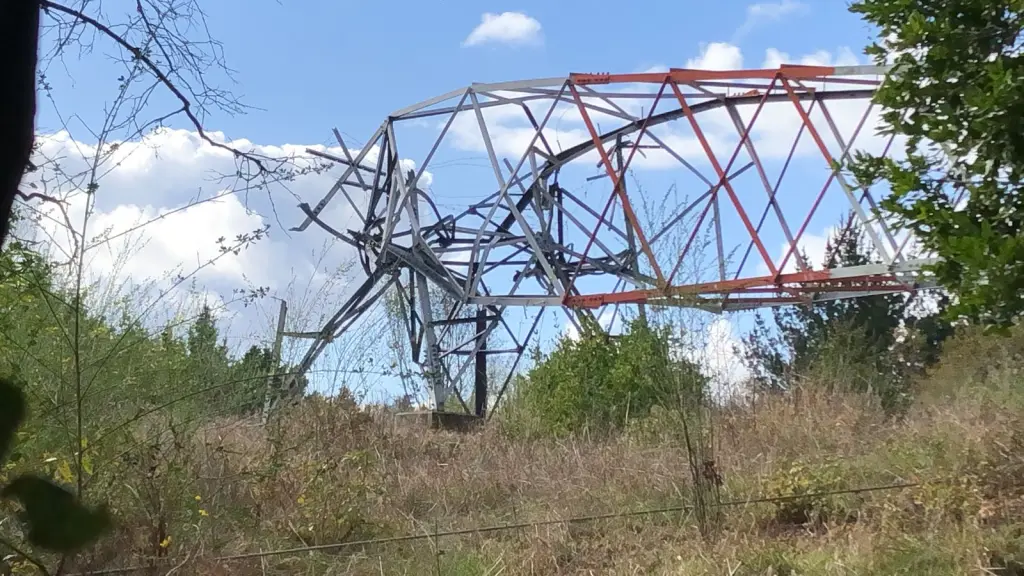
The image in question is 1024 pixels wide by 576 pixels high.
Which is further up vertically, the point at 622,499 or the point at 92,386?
the point at 92,386

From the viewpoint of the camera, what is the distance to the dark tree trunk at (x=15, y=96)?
0.79 meters

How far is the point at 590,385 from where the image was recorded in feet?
26.9

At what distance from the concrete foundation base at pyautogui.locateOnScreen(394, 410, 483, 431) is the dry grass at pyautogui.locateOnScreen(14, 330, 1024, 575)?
242 centimetres

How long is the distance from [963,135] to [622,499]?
260 centimetres

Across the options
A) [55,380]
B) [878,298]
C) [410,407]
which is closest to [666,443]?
[55,380]

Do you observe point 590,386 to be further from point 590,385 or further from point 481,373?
point 481,373

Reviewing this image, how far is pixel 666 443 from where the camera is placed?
5.95 metres

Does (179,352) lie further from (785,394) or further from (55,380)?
(785,394)

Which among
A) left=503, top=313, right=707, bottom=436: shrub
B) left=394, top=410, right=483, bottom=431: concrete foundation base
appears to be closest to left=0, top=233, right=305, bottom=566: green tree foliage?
left=503, top=313, right=707, bottom=436: shrub

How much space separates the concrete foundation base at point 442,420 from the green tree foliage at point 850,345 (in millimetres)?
2865

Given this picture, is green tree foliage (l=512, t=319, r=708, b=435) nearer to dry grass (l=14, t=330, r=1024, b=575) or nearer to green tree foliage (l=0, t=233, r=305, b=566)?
dry grass (l=14, t=330, r=1024, b=575)

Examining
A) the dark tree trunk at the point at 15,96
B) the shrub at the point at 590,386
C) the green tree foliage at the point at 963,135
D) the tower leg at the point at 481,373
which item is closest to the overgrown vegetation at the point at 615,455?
the green tree foliage at the point at 963,135

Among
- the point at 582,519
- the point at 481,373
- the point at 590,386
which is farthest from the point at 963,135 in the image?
the point at 481,373

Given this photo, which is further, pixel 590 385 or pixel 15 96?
pixel 590 385
